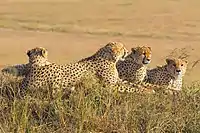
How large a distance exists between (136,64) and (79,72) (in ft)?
2.40

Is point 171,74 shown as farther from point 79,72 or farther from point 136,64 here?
point 79,72

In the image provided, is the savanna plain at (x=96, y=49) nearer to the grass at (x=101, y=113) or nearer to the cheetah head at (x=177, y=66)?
the grass at (x=101, y=113)

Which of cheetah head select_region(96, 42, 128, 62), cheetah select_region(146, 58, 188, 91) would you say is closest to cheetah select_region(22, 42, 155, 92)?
cheetah head select_region(96, 42, 128, 62)

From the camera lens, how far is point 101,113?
15.0 ft

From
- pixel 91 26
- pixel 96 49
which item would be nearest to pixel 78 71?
pixel 96 49

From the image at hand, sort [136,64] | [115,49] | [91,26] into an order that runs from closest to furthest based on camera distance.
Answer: [115,49]
[136,64]
[91,26]

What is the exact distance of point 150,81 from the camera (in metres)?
6.09

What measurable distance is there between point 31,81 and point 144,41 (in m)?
6.38

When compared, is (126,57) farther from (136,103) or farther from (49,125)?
(49,125)

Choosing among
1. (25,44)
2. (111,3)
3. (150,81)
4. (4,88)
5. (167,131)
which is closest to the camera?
(167,131)

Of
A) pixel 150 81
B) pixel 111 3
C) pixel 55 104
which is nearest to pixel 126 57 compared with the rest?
pixel 150 81

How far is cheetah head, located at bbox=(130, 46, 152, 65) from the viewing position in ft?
19.3

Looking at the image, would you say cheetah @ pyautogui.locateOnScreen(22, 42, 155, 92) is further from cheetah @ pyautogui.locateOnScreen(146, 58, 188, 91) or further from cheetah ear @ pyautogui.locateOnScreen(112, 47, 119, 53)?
cheetah @ pyautogui.locateOnScreen(146, 58, 188, 91)

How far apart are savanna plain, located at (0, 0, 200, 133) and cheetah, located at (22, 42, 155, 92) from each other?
0.20m
